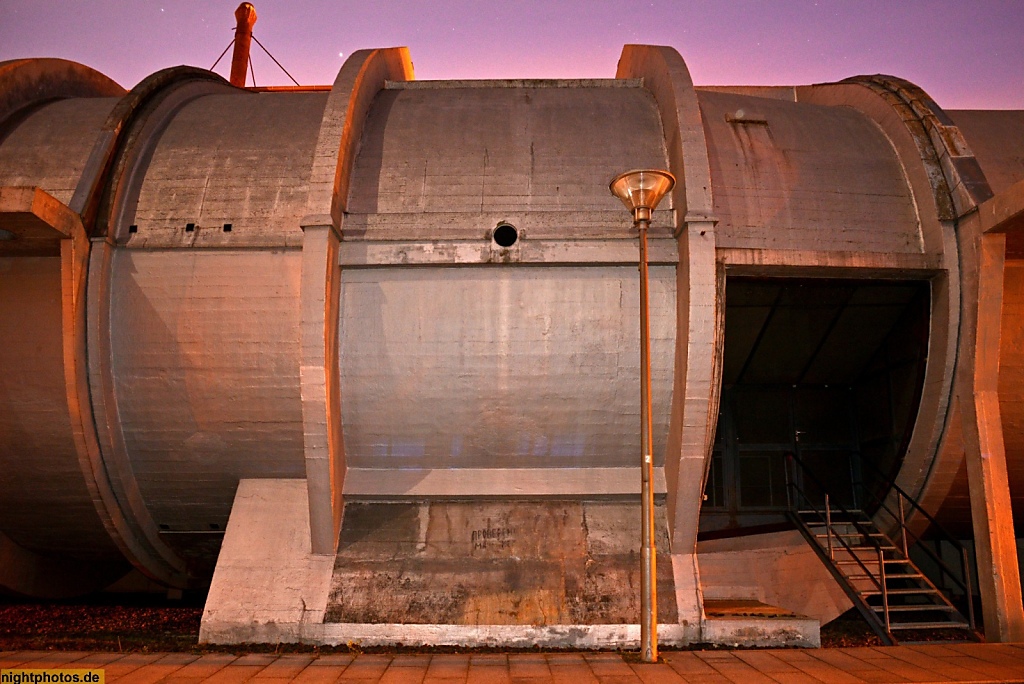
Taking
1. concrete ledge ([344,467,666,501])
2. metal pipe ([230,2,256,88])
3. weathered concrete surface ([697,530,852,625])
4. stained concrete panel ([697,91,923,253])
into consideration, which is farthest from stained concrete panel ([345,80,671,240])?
metal pipe ([230,2,256,88])

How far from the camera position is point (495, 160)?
10.4m

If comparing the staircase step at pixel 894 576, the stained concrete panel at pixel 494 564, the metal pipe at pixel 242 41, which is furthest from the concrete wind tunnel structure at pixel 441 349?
the metal pipe at pixel 242 41

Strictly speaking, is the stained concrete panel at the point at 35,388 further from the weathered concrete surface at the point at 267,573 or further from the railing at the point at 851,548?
the railing at the point at 851,548

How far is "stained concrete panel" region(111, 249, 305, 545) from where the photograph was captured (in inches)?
378

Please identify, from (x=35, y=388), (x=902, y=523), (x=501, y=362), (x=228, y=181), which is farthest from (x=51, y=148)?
(x=902, y=523)

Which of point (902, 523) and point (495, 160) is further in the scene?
point (902, 523)

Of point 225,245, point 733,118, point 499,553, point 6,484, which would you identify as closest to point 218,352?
point 225,245

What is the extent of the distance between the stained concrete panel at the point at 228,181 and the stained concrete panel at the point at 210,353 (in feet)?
1.06

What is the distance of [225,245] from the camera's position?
31.9ft

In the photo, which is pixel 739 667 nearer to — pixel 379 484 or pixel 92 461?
pixel 379 484

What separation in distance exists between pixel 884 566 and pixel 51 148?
13.3 m

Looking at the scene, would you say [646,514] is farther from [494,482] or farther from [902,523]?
[902,523]

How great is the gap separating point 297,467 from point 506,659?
3924 mm

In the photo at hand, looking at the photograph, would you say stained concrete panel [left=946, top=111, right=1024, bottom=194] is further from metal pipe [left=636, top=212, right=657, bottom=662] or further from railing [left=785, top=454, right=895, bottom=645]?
metal pipe [left=636, top=212, right=657, bottom=662]
